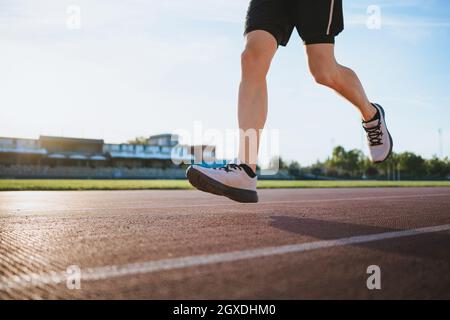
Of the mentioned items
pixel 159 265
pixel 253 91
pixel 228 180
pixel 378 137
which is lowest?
pixel 159 265

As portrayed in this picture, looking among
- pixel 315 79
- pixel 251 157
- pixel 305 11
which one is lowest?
pixel 251 157

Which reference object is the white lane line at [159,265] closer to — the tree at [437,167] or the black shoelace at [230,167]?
the black shoelace at [230,167]

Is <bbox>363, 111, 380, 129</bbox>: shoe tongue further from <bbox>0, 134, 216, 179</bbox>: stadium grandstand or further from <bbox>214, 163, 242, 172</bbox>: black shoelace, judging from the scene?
<bbox>0, 134, 216, 179</bbox>: stadium grandstand

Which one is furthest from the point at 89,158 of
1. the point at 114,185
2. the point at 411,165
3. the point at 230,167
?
the point at 411,165

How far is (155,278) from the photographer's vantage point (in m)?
1.38

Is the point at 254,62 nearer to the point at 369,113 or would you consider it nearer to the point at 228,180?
the point at 228,180

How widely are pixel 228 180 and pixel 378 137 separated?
195cm

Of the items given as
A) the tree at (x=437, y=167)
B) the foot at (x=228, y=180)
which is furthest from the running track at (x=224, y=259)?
the tree at (x=437, y=167)

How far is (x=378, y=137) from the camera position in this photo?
4078 mm

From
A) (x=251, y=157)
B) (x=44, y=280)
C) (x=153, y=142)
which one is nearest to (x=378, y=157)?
(x=251, y=157)

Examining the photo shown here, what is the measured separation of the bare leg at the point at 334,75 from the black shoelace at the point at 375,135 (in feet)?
0.81

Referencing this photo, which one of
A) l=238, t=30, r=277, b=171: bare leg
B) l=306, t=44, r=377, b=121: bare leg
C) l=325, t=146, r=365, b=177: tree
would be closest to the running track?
l=238, t=30, r=277, b=171: bare leg
